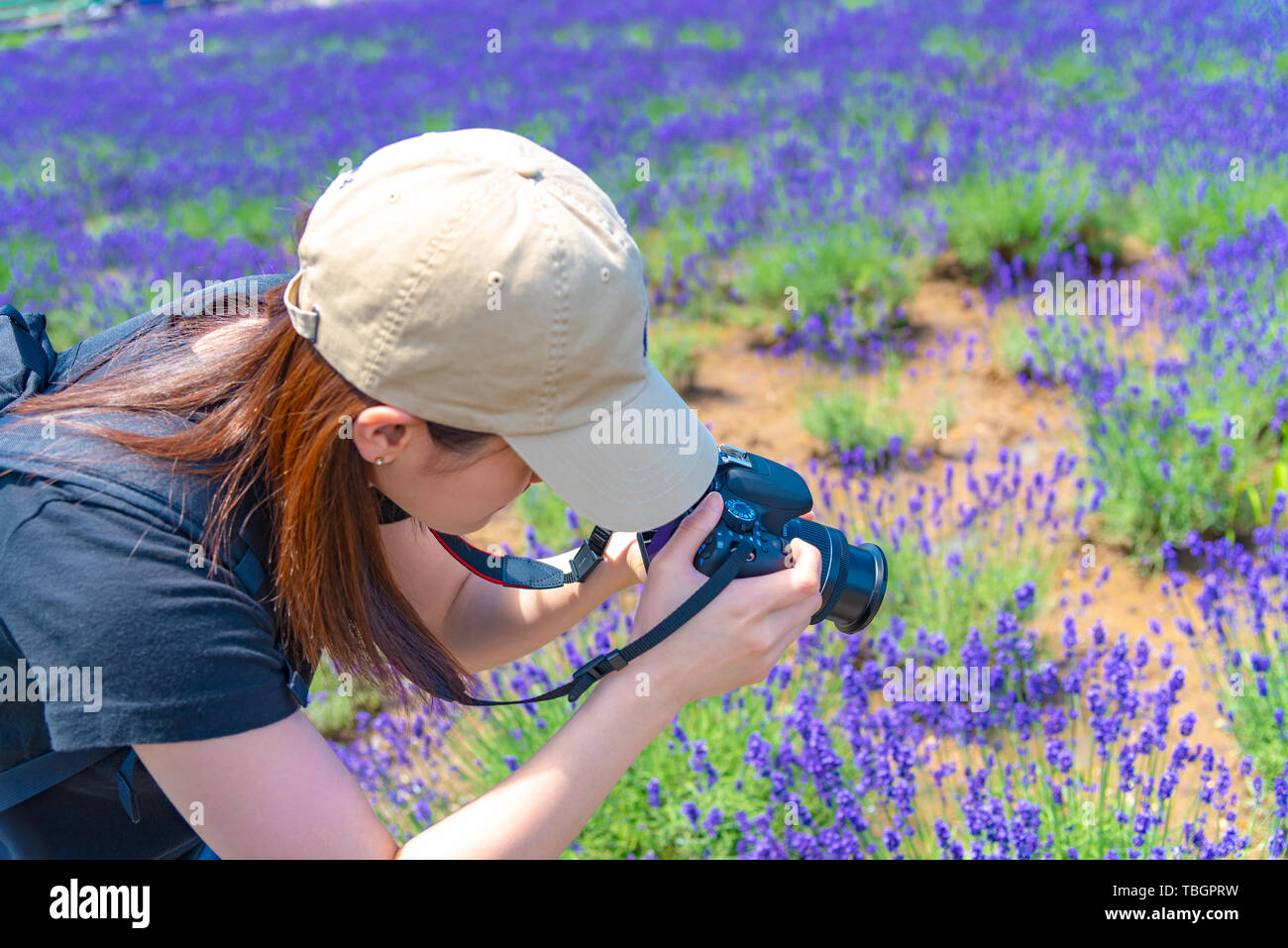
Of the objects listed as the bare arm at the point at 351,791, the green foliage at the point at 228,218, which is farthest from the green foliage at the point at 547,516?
the green foliage at the point at 228,218

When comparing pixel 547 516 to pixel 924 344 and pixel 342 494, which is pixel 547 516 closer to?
pixel 924 344

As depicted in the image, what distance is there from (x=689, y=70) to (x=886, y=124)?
2.58 meters

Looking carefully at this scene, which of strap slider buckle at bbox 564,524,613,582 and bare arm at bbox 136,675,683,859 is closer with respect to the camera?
bare arm at bbox 136,675,683,859

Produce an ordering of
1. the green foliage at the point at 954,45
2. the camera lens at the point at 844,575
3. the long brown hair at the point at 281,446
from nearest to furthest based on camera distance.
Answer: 1. the long brown hair at the point at 281,446
2. the camera lens at the point at 844,575
3. the green foliage at the point at 954,45

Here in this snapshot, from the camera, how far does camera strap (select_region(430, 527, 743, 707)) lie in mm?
1242

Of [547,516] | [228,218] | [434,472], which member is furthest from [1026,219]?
[228,218]

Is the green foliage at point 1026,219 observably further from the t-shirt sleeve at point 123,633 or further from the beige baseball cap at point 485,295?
the t-shirt sleeve at point 123,633

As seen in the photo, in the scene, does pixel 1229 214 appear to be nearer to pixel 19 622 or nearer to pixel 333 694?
pixel 333 694

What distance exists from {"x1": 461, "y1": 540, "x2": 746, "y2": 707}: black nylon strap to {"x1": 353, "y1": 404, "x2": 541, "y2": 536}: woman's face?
0.22 metres

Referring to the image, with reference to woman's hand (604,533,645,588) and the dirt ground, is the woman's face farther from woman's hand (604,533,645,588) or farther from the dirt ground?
the dirt ground

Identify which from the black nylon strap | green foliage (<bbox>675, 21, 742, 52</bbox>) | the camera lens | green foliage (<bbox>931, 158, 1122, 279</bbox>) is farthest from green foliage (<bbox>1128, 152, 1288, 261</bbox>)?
green foliage (<bbox>675, 21, 742, 52</bbox>)

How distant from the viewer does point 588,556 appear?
157 centimetres

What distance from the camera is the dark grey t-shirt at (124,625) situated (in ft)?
3.43

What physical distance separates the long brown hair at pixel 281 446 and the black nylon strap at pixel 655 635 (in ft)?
0.76
